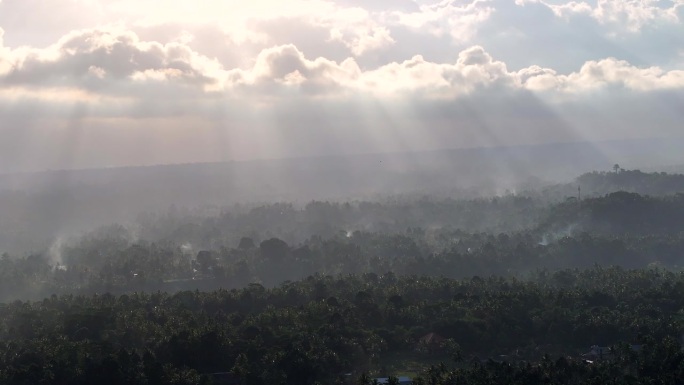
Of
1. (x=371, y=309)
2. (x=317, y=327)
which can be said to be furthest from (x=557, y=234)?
(x=317, y=327)

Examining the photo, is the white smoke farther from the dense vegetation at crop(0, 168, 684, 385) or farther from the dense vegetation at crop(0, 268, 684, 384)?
the dense vegetation at crop(0, 268, 684, 384)

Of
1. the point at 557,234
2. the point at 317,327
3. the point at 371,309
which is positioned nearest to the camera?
the point at 317,327

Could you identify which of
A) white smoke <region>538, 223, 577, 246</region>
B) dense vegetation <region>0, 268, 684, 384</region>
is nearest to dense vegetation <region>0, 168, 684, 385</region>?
dense vegetation <region>0, 268, 684, 384</region>

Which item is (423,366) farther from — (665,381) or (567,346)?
(665,381)

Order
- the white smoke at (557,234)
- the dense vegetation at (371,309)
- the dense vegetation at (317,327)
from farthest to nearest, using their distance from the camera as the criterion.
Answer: the white smoke at (557,234)
the dense vegetation at (317,327)
the dense vegetation at (371,309)

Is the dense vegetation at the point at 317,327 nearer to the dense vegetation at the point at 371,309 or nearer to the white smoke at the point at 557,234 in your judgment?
the dense vegetation at the point at 371,309

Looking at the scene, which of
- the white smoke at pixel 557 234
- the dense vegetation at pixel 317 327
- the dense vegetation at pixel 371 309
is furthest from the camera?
the white smoke at pixel 557 234

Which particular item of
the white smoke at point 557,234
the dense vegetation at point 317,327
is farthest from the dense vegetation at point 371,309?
the white smoke at point 557,234

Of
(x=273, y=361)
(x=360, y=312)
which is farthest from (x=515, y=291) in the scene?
(x=273, y=361)

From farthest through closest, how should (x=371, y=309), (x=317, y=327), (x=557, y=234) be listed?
(x=557, y=234)
(x=371, y=309)
(x=317, y=327)

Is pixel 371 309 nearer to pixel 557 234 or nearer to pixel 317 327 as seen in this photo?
pixel 317 327

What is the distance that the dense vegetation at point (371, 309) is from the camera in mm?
47438

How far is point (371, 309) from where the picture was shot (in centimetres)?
6328

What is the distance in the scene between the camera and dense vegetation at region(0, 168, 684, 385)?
4744 centimetres
